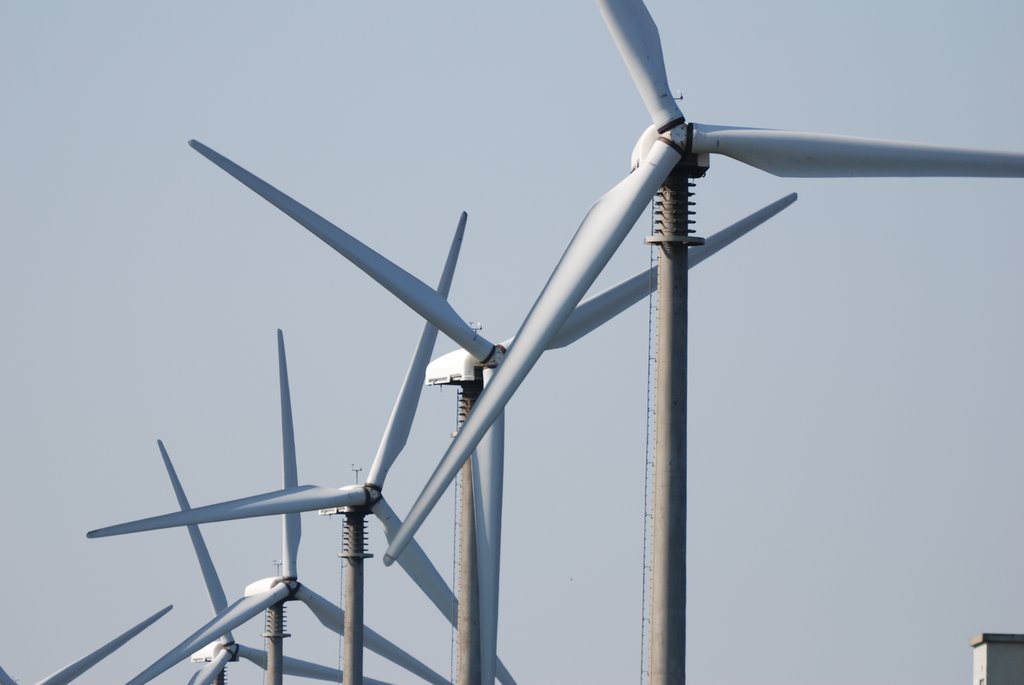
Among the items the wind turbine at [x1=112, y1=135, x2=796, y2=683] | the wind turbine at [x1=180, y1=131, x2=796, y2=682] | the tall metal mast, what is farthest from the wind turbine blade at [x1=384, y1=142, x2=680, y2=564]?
the wind turbine at [x1=180, y1=131, x2=796, y2=682]

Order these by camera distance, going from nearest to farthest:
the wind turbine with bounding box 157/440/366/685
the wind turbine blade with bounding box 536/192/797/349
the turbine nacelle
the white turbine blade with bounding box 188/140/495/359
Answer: the turbine nacelle
the white turbine blade with bounding box 188/140/495/359
the wind turbine blade with bounding box 536/192/797/349
the wind turbine with bounding box 157/440/366/685

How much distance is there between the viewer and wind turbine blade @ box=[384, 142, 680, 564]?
1650 inches

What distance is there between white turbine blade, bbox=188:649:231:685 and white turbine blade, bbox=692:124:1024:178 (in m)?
60.8

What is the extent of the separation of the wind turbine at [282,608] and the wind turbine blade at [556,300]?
3603 cm

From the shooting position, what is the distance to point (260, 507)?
76875mm

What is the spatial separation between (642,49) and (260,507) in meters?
32.5

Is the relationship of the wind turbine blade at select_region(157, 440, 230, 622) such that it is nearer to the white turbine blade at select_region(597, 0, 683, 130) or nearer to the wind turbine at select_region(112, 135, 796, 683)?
the wind turbine at select_region(112, 135, 796, 683)

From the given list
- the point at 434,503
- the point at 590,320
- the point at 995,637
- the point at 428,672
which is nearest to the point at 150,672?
the point at 428,672

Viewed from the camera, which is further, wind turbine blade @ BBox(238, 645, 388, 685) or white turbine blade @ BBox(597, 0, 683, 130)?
wind turbine blade @ BBox(238, 645, 388, 685)

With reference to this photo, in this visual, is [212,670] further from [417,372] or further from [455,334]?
[455,334]

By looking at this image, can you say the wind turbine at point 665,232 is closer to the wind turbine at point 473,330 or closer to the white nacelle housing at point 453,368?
the wind turbine at point 473,330

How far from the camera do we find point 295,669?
109 m

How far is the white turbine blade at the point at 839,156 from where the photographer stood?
141ft

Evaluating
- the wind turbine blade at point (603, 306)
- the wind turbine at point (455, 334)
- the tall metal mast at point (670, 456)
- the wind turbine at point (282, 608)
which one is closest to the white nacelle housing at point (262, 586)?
the wind turbine at point (282, 608)
